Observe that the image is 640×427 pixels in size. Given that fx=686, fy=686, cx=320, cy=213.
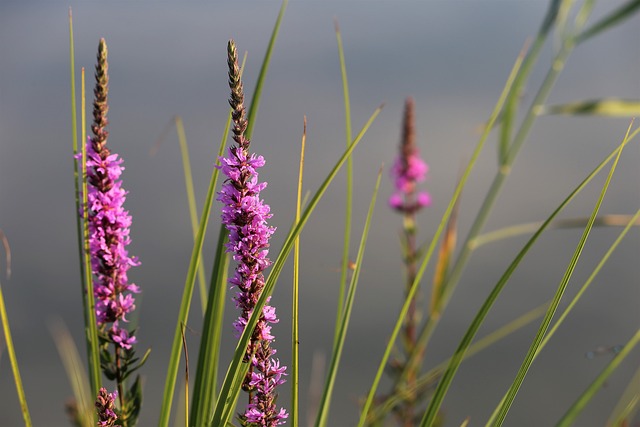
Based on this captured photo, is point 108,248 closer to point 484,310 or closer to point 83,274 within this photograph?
point 83,274

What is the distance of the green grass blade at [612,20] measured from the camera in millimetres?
1360

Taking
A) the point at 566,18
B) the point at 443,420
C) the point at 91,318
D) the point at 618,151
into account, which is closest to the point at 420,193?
the point at 443,420

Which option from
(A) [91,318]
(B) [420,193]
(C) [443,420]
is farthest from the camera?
(B) [420,193]

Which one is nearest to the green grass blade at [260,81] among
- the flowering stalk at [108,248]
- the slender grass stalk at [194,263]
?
the slender grass stalk at [194,263]

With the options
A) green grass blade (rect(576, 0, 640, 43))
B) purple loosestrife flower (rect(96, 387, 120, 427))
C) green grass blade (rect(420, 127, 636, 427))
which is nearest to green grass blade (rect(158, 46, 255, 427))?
purple loosestrife flower (rect(96, 387, 120, 427))

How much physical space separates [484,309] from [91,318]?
1.43m

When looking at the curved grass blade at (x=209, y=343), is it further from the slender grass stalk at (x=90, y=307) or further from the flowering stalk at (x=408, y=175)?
the flowering stalk at (x=408, y=175)

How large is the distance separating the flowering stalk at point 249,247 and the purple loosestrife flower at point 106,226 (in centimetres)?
63

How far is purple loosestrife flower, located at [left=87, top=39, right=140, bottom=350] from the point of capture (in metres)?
2.66

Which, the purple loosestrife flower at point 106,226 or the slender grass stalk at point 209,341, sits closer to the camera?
the slender grass stalk at point 209,341

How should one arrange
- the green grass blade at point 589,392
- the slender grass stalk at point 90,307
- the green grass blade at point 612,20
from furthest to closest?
the slender grass stalk at point 90,307 → the green grass blade at point 589,392 → the green grass blade at point 612,20

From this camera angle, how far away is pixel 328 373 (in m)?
2.49

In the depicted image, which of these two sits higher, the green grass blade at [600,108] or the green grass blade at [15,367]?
the green grass blade at [600,108]

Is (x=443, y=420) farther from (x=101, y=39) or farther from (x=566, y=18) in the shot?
(x=566, y=18)
